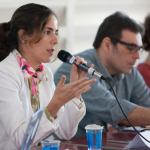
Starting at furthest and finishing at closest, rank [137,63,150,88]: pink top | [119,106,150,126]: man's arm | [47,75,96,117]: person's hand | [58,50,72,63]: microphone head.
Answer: [137,63,150,88]: pink top
[119,106,150,126]: man's arm
[58,50,72,63]: microphone head
[47,75,96,117]: person's hand

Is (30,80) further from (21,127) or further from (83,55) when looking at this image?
(83,55)

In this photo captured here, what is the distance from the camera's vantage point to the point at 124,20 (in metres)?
2.03

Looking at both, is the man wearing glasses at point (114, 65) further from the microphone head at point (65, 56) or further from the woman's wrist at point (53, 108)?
the woman's wrist at point (53, 108)

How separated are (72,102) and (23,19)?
51 centimetres

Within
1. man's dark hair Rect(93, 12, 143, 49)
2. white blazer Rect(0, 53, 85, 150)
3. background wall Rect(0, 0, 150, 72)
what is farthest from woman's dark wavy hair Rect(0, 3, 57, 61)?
background wall Rect(0, 0, 150, 72)

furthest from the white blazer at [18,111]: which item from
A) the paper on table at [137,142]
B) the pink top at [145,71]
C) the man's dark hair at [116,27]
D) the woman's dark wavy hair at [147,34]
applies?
the woman's dark wavy hair at [147,34]

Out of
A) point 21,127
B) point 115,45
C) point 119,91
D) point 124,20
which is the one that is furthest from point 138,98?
point 21,127

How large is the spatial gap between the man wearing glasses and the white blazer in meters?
0.31

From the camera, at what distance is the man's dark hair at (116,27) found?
2.00m

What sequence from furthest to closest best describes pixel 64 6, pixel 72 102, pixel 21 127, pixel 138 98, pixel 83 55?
pixel 64 6 → pixel 138 98 → pixel 83 55 → pixel 72 102 → pixel 21 127

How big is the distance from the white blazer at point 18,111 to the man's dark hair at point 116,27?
0.65m

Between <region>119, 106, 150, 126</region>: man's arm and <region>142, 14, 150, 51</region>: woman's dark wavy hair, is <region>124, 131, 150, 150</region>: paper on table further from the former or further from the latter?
<region>142, 14, 150, 51</region>: woman's dark wavy hair

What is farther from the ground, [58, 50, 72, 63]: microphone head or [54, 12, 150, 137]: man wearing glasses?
[58, 50, 72, 63]: microphone head

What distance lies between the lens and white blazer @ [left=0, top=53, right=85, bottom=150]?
111 cm
